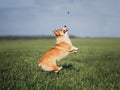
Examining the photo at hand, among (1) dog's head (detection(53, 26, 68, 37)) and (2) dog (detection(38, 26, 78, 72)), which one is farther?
(1) dog's head (detection(53, 26, 68, 37))

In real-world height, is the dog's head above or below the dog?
above

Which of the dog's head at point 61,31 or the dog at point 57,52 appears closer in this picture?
the dog at point 57,52

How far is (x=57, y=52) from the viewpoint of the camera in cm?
685

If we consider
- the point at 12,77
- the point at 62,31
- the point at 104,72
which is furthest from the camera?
the point at 104,72

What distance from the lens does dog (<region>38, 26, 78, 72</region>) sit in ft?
21.8

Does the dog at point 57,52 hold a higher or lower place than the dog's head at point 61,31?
lower

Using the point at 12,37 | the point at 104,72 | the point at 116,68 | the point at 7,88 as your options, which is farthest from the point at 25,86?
the point at 12,37

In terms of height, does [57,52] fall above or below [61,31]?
below

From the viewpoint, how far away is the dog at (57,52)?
21.8 ft

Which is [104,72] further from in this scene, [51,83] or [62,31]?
[51,83]

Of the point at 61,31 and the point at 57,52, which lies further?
the point at 61,31

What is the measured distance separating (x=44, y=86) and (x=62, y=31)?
1.94 metres

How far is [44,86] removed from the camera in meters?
5.72

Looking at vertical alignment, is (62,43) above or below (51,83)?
above
